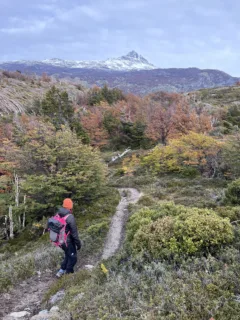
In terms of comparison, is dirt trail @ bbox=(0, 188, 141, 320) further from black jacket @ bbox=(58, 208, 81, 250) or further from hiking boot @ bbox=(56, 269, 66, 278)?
black jacket @ bbox=(58, 208, 81, 250)

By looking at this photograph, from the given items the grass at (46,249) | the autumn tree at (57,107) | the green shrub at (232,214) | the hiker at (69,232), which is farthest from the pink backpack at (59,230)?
the autumn tree at (57,107)

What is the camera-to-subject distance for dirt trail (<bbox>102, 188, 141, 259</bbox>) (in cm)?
1106

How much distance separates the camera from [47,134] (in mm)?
19469

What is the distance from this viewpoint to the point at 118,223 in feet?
49.5

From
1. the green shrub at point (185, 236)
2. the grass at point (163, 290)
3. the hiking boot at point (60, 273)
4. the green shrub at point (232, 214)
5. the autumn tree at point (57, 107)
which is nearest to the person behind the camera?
the grass at point (163, 290)

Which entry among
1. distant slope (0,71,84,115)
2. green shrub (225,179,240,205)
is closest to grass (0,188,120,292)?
green shrub (225,179,240,205)

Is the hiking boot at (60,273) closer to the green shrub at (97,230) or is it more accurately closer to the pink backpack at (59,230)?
the pink backpack at (59,230)

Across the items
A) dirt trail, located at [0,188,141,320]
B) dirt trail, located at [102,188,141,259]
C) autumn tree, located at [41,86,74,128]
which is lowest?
dirt trail, located at [102,188,141,259]

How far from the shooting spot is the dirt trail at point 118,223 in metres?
11.1

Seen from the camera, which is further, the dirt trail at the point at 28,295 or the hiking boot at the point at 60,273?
the hiking boot at the point at 60,273

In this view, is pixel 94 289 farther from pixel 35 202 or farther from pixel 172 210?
pixel 35 202

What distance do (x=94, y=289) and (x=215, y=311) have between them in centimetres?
270

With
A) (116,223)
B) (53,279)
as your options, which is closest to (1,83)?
(116,223)

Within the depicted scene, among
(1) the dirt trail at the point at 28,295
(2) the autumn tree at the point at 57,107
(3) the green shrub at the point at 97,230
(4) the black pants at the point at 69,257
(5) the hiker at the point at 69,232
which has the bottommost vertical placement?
(3) the green shrub at the point at 97,230
